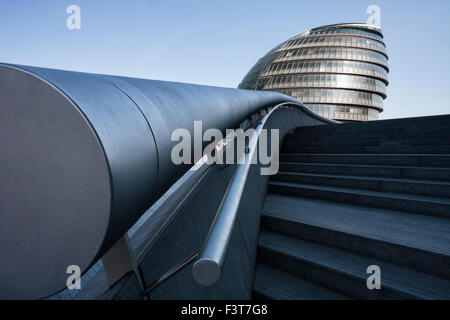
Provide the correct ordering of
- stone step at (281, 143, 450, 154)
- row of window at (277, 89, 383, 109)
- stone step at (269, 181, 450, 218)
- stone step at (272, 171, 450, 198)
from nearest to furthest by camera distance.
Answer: stone step at (269, 181, 450, 218) < stone step at (272, 171, 450, 198) < stone step at (281, 143, 450, 154) < row of window at (277, 89, 383, 109)

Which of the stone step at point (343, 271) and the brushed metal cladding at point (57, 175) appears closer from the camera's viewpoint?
the brushed metal cladding at point (57, 175)

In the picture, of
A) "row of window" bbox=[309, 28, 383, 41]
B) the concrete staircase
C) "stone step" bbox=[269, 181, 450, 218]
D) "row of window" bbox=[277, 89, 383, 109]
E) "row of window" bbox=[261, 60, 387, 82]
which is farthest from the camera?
"row of window" bbox=[309, 28, 383, 41]

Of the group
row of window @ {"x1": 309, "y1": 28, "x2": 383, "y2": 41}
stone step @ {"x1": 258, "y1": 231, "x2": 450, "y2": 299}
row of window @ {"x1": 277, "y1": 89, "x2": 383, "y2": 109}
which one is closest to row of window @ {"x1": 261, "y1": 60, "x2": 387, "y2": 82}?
row of window @ {"x1": 277, "y1": 89, "x2": 383, "y2": 109}

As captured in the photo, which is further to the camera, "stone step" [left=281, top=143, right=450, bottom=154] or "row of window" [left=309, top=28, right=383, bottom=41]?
"row of window" [left=309, top=28, right=383, bottom=41]

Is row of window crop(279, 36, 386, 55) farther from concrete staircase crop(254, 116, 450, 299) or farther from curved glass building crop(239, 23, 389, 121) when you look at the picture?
concrete staircase crop(254, 116, 450, 299)

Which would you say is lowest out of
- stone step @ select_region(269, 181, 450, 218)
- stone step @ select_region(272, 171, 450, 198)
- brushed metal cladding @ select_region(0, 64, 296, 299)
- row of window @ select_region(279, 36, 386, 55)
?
stone step @ select_region(269, 181, 450, 218)

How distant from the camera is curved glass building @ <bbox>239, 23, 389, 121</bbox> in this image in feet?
121

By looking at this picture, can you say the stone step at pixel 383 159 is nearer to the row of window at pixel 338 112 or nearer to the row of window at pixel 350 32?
the row of window at pixel 338 112

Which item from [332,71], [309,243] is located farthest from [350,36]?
[309,243]

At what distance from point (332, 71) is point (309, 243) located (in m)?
40.5

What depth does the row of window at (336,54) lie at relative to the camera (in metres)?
37.7

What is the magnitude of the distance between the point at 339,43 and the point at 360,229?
44485 millimetres

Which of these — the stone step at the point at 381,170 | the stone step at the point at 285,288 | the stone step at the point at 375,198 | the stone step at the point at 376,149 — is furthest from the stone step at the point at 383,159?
the stone step at the point at 285,288
